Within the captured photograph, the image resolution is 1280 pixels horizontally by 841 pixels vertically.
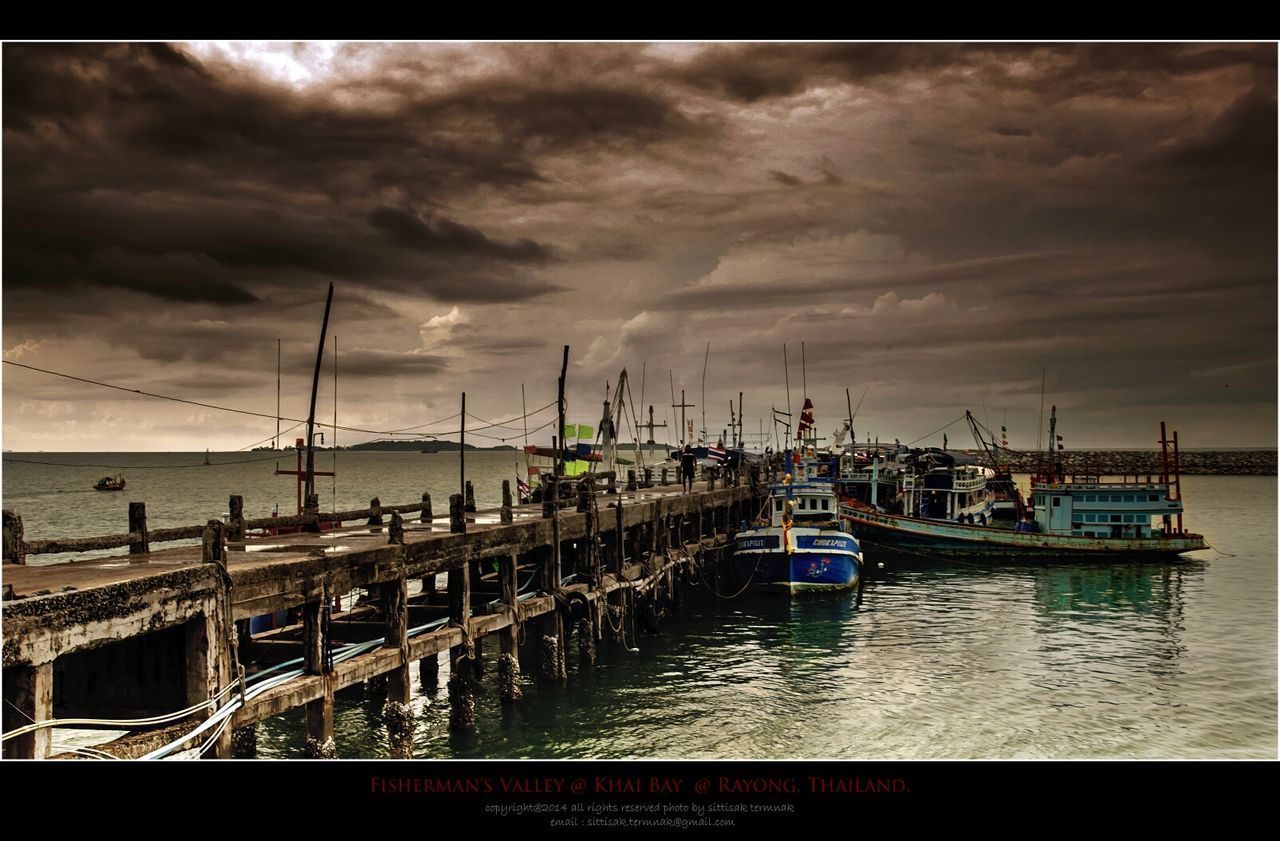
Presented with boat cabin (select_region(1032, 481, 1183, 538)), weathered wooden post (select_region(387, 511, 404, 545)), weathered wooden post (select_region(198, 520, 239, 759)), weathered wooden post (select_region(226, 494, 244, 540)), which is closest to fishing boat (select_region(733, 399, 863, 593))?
boat cabin (select_region(1032, 481, 1183, 538))

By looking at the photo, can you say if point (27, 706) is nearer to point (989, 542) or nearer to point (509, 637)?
point (509, 637)

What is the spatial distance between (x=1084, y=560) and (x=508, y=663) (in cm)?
4664

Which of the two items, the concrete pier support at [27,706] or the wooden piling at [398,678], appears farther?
the wooden piling at [398,678]

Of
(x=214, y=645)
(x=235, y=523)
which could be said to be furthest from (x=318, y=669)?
(x=235, y=523)

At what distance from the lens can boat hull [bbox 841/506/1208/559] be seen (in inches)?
2256

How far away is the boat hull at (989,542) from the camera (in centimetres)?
5731

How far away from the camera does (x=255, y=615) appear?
15.7 metres

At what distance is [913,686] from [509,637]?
41.3ft

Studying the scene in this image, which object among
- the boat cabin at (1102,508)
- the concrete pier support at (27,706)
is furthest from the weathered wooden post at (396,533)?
the boat cabin at (1102,508)

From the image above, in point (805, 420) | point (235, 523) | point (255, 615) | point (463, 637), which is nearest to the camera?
point (255, 615)

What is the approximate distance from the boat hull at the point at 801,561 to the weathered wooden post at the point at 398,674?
81.0 ft

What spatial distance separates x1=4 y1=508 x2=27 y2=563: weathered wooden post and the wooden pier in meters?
0.04

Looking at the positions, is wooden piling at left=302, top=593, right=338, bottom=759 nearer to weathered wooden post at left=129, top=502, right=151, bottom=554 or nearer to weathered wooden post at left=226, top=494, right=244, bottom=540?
weathered wooden post at left=226, top=494, right=244, bottom=540

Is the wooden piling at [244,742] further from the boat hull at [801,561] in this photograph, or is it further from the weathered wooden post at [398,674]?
the boat hull at [801,561]
